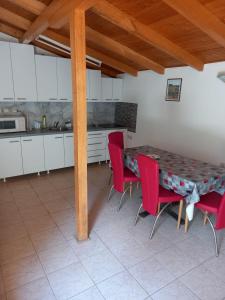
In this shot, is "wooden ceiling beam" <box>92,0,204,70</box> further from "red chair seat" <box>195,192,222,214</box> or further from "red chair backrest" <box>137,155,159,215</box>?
"red chair seat" <box>195,192,222,214</box>

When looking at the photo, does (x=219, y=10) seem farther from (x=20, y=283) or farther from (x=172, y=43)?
(x=20, y=283)

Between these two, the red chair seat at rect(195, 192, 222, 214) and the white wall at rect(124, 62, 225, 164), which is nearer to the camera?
the red chair seat at rect(195, 192, 222, 214)

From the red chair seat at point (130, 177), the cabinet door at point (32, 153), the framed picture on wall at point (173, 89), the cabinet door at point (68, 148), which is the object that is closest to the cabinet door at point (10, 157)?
the cabinet door at point (32, 153)

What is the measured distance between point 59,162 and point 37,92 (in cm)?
134

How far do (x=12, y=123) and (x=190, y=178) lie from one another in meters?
3.02

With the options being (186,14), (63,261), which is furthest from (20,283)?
(186,14)

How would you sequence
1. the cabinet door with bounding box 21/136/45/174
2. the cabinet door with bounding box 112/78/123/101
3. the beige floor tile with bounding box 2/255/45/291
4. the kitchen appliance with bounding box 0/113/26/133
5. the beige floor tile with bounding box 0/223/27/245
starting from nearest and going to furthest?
the beige floor tile with bounding box 2/255/45/291, the beige floor tile with bounding box 0/223/27/245, the kitchen appliance with bounding box 0/113/26/133, the cabinet door with bounding box 21/136/45/174, the cabinet door with bounding box 112/78/123/101

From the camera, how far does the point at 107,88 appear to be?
15.4 ft

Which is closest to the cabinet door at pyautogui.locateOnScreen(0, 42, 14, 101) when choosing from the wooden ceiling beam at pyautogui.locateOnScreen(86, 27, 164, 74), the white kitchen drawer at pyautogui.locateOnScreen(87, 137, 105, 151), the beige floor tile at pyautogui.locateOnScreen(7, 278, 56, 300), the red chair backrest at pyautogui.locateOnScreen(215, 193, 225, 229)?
the wooden ceiling beam at pyautogui.locateOnScreen(86, 27, 164, 74)

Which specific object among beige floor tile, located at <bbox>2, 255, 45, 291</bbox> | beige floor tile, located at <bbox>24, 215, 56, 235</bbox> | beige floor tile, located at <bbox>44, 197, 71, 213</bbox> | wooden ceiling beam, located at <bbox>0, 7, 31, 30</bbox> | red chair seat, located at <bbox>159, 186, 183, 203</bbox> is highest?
wooden ceiling beam, located at <bbox>0, 7, 31, 30</bbox>

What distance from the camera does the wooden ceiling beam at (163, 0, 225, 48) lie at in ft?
5.85

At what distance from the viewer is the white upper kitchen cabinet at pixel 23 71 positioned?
351 cm

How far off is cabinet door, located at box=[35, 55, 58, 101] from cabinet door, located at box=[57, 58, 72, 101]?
0.08 meters

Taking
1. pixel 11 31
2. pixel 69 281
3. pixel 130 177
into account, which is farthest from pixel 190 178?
pixel 11 31
